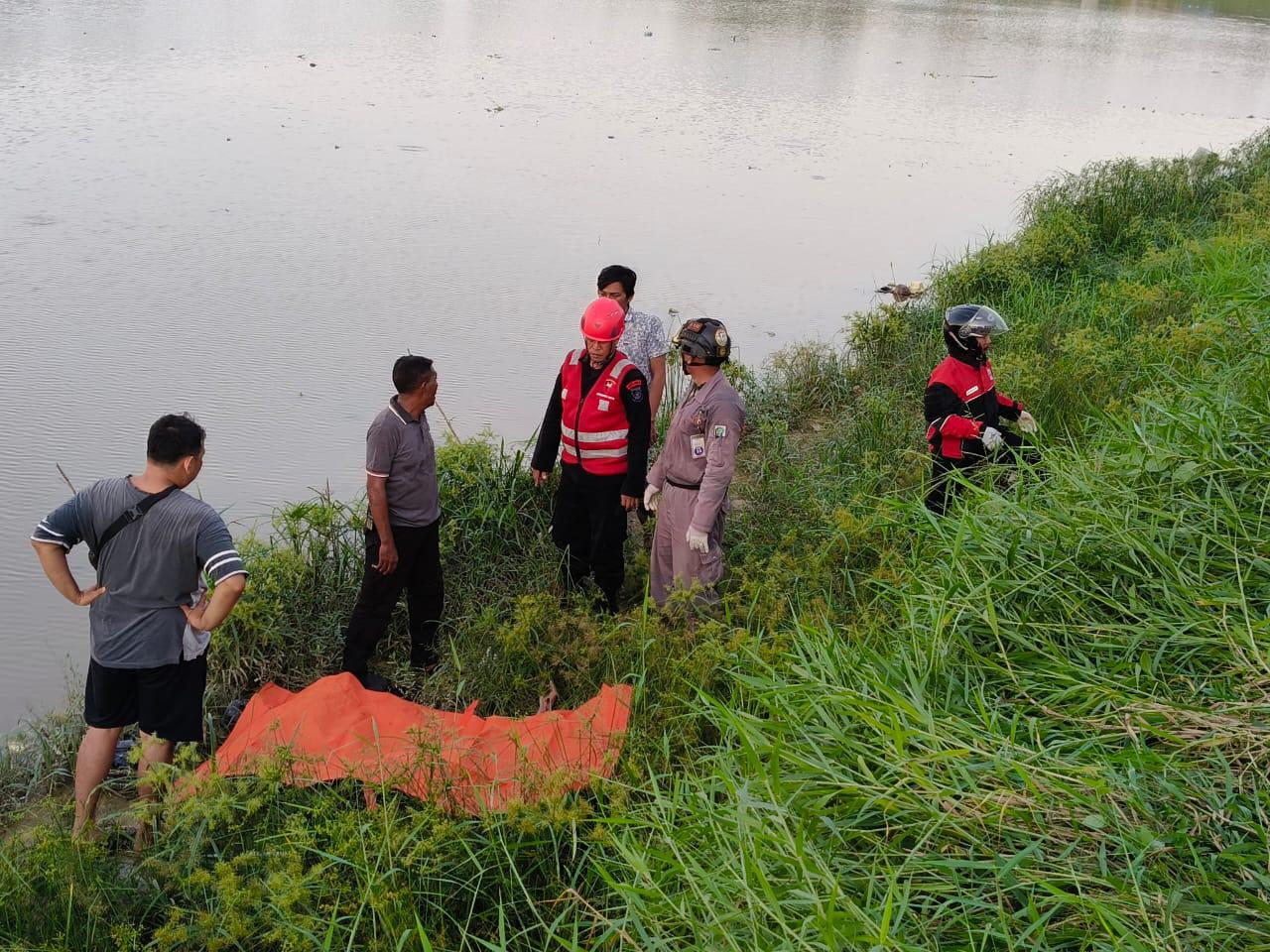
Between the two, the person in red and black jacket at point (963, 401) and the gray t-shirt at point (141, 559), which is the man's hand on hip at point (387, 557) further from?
the person in red and black jacket at point (963, 401)

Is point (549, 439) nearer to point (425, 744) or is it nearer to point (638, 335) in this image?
point (638, 335)

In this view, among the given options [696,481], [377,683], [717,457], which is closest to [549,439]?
[696,481]

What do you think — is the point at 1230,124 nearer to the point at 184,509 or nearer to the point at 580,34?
the point at 580,34

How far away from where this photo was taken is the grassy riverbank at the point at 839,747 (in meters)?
2.25

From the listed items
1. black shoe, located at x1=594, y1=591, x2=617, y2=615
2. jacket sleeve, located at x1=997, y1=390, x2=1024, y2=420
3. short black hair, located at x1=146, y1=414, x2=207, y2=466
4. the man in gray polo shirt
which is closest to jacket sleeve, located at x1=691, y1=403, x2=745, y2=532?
black shoe, located at x1=594, y1=591, x2=617, y2=615

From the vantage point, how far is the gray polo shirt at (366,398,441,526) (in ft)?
12.7

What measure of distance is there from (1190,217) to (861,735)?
8.66 meters

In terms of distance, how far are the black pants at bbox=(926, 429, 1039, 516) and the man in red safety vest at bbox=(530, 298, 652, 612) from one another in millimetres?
1142

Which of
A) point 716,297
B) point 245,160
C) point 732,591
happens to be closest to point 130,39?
point 245,160

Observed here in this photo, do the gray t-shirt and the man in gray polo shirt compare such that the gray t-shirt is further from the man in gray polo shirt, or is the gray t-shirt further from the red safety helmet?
the red safety helmet

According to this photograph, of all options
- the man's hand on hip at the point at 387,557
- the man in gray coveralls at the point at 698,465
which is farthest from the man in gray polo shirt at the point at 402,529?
the man in gray coveralls at the point at 698,465

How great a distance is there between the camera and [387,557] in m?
3.97

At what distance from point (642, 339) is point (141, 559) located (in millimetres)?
2291

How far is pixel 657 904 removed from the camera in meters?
2.43
